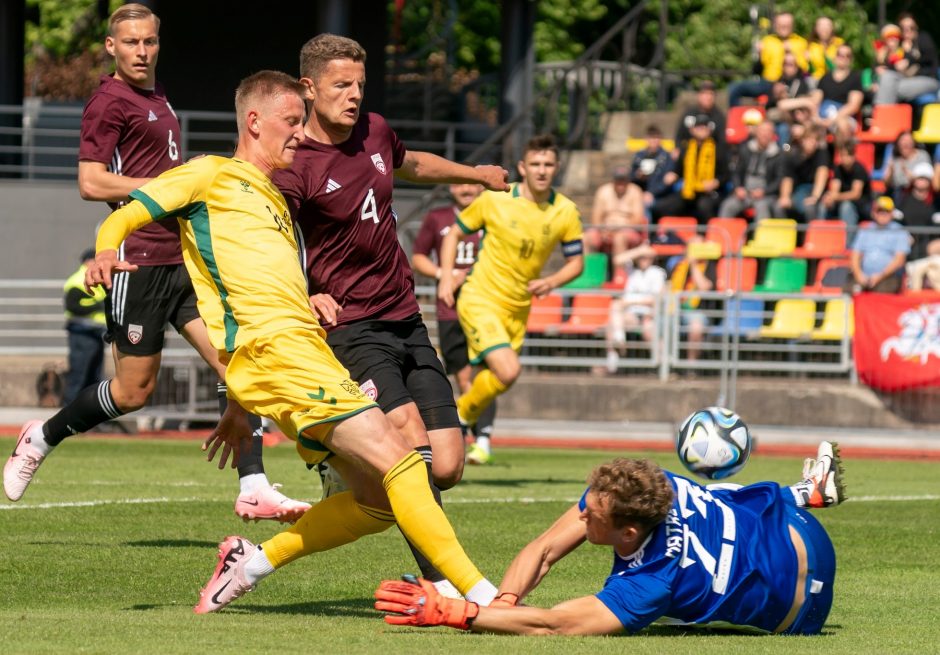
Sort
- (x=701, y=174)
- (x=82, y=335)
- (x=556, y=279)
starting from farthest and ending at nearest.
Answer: (x=701, y=174), (x=82, y=335), (x=556, y=279)

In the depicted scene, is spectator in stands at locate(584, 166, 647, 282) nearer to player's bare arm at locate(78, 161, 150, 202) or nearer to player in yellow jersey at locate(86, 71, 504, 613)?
player's bare arm at locate(78, 161, 150, 202)

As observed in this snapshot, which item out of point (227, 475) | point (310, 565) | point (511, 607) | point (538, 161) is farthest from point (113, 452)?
point (511, 607)

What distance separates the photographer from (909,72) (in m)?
24.0

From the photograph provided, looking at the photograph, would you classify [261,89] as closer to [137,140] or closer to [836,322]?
[137,140]

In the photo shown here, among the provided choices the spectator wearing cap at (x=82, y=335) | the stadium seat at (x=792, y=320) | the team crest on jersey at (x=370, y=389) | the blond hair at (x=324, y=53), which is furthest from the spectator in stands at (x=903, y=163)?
the team crest on jersey at (x=370, y=389)

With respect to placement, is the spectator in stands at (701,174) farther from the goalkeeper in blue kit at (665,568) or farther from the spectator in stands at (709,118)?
the goalkeeper in blue kit at (665,568)

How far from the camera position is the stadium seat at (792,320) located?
1998 centimetres

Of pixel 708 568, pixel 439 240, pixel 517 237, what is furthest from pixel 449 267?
pixel 708 568

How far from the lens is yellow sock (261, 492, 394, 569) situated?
6918 millimetres

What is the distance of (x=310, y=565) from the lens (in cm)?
863

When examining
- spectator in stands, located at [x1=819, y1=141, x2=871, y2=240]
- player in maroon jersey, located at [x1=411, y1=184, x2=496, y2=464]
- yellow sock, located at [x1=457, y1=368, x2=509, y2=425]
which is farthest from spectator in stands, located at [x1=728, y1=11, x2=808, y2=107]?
yellow sock, located at [x1=457, y1=368, x2=509, y2=425]

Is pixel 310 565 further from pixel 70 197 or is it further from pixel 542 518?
pixel 70 197

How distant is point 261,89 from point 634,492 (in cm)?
229

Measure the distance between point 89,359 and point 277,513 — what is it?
37.8 ft
